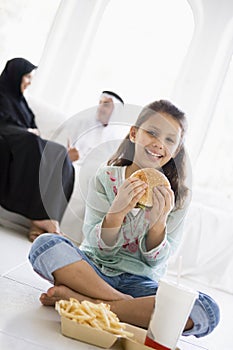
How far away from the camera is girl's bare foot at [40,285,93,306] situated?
135 centimetres

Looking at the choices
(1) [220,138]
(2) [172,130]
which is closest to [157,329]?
(2) [172,130]

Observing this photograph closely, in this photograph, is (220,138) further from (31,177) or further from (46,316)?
(46,316)

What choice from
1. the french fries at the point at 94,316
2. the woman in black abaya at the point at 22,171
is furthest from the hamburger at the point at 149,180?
the woman in black abaya at the point at 22,171

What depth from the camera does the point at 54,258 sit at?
1.36 meters

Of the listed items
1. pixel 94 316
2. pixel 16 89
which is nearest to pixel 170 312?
pixel 94 316

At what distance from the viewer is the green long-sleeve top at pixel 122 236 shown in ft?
4.55

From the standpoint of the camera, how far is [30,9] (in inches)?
155

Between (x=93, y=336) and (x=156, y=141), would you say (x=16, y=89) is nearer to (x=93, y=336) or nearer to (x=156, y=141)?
(x=156, y=141)

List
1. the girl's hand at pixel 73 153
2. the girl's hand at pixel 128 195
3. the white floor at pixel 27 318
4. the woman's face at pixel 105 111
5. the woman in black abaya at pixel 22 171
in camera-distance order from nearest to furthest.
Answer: the white floor at pixel 27 318
the girl's hand at pixel 128 195
the woman's face at pixel 105 111
the girl's hand at pixel 73 153
the woman in black abaya at pixel 22 171

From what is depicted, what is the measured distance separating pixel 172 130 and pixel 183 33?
277cm

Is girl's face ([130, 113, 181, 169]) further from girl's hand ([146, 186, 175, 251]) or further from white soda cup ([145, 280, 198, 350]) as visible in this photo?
white soda cup ([145, 280, 198, 350])

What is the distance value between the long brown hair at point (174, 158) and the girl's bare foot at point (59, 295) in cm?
32

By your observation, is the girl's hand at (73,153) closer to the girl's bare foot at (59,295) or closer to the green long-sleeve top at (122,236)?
the green long-sleeve top at (122,236)

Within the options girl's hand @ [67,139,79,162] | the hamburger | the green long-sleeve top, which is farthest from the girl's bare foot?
girl's hand @ [67,139,79,162]
